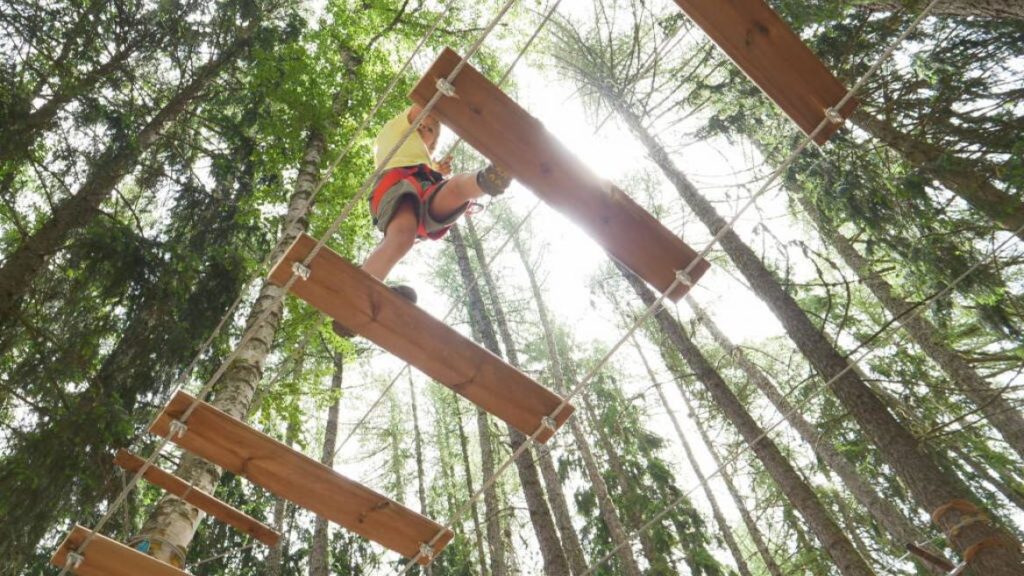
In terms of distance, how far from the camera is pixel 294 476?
2.65 metres

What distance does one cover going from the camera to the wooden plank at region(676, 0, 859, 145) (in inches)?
77.9

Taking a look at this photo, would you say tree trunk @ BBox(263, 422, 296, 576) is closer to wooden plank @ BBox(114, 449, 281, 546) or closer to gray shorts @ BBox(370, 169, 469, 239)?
wooden plank @ BBox(114, 449, 281, 546)

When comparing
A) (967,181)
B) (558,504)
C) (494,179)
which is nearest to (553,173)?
(494,179)

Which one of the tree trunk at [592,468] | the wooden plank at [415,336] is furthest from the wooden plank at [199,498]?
the tree trunk at [592,468]

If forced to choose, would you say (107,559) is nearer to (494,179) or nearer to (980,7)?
(494,179)

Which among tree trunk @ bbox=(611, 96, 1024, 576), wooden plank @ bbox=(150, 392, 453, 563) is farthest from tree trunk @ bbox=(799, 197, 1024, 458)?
wooden plank @ bbox=(150, 392, 453, 563)

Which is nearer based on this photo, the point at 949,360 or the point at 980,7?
the point at 980,7

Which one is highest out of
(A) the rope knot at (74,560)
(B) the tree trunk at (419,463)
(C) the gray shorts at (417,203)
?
(B) the tree trunk at (419,463)

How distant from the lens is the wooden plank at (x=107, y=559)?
2309 mm

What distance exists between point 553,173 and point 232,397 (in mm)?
2606

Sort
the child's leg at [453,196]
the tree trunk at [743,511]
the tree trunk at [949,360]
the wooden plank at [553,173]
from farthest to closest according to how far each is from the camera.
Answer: the tree trunk at [743,511], the tree trunk at [949,360], the child's leg at [453,196], the wooden plank at [553,173]

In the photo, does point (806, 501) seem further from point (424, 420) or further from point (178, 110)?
point (424, 420)

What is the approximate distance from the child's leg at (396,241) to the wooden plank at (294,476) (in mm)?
882

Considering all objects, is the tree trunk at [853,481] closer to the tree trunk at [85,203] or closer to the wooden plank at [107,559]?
the wooden plank at [107,559]
